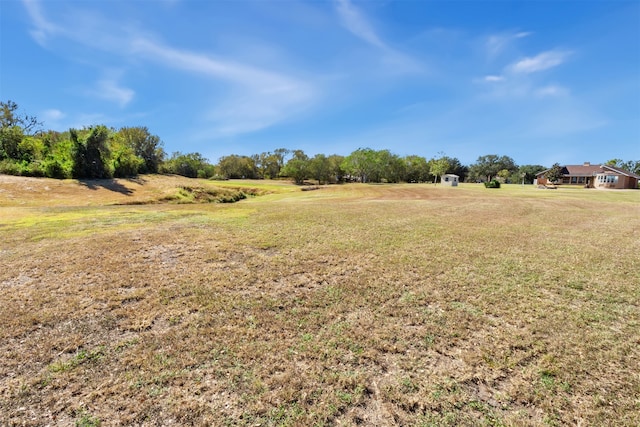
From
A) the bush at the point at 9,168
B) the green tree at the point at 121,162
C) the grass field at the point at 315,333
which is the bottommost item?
the grass field at the point at 315,333

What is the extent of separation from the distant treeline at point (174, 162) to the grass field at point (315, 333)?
88.9 ft

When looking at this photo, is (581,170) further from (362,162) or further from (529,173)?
(362,162)

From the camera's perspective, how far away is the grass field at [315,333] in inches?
111

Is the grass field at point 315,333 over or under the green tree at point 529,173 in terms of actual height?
under

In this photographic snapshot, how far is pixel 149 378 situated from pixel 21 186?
1129 inches

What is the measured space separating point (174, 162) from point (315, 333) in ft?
232

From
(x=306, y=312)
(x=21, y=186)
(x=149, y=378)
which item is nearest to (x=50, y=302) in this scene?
(x=149, y=378)

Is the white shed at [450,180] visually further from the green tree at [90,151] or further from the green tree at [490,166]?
the green tree at [90,151]

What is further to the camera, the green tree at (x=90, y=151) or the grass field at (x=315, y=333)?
the green tree at (x=90, y=151)

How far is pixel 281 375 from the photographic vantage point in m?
3.24

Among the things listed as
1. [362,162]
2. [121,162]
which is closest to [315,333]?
[121,162]

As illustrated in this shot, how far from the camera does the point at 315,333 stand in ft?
13.4

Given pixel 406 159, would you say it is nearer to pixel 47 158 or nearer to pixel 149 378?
pixel 47 158

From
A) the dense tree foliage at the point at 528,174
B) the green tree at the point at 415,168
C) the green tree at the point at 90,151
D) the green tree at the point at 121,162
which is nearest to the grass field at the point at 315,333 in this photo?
the green tree at the point at 90,151
